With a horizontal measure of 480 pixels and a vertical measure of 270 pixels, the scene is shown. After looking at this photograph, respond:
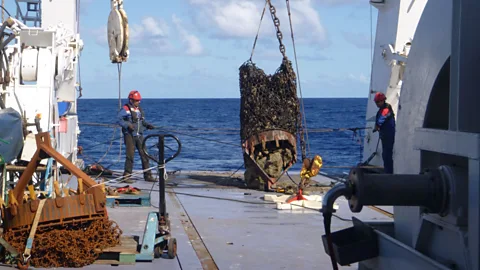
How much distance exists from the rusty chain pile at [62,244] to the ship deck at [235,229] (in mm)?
161

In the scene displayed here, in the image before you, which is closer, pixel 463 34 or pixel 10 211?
pixel 463 34

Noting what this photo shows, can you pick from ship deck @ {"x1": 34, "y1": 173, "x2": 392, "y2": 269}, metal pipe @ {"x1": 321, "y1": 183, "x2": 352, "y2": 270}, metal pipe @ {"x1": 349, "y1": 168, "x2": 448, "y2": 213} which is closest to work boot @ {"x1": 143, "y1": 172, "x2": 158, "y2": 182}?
ship deck @ {"x1": 34, "y1": 173, "x2": 392, "y2": 269}

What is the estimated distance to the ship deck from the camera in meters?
7.02

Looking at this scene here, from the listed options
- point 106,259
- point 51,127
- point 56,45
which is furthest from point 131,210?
point 106,259

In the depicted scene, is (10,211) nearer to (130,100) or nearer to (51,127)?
(51,127)

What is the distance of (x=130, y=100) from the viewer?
521 inches

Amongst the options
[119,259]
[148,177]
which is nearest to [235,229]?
[119,259]

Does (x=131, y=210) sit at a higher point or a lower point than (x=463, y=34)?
lower

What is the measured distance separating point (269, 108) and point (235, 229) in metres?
4.32

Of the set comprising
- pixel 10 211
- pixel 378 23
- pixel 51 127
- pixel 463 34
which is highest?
pixel 378 23

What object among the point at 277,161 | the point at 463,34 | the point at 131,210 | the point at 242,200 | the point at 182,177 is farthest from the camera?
the point at 182,177

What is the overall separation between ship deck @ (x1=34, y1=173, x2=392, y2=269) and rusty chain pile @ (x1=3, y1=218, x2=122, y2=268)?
0.53ft

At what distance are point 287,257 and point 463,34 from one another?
4.31 m

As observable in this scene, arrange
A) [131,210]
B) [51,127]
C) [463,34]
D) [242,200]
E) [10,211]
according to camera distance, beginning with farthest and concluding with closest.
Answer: [242,200], [131,210], [51,127], [10,211], [463,34]
